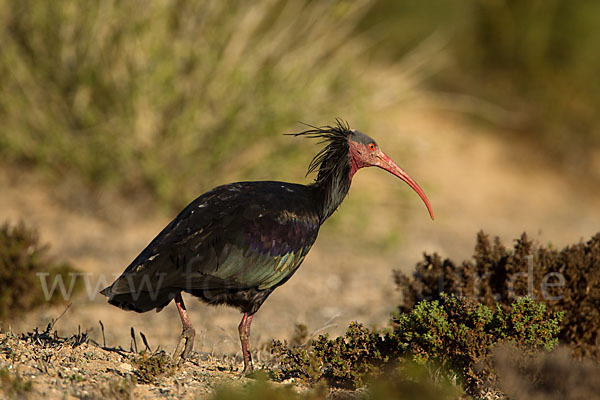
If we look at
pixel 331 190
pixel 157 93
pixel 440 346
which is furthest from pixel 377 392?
pixel 157 93

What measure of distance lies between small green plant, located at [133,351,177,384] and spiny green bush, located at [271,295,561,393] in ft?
2.00

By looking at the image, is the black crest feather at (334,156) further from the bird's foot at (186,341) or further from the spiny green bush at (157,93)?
the spiny green bush at (157,93)

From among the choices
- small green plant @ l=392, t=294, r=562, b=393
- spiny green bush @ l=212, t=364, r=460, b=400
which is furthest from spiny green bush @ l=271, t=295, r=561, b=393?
spiny green bush @ l=212, t=364, r=460, b=400

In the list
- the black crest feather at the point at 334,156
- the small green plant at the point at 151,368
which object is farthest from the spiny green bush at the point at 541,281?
the small green plant at the point at 151,368

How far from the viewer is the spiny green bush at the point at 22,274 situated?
6.51 meters

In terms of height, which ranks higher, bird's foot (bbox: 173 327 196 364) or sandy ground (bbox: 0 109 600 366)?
sandy ground (bbox: 0 109 600 366)

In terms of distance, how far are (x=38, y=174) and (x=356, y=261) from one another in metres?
4.59

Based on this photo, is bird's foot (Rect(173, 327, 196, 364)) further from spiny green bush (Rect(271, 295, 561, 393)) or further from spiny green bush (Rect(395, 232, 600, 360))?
spiny green bush (Rect(395, 232, 600, 360))

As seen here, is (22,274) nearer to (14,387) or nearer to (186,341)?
(186,341)

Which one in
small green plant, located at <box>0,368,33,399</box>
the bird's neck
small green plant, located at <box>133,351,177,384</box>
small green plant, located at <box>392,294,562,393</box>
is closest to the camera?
small green plant, located at <box>0,368,33,399</box>

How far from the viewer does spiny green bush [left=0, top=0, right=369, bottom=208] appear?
9.73 metres

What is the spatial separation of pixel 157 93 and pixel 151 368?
6.08 metres

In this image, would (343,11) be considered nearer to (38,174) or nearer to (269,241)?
(38,174)

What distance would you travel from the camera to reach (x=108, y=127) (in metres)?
9.71
